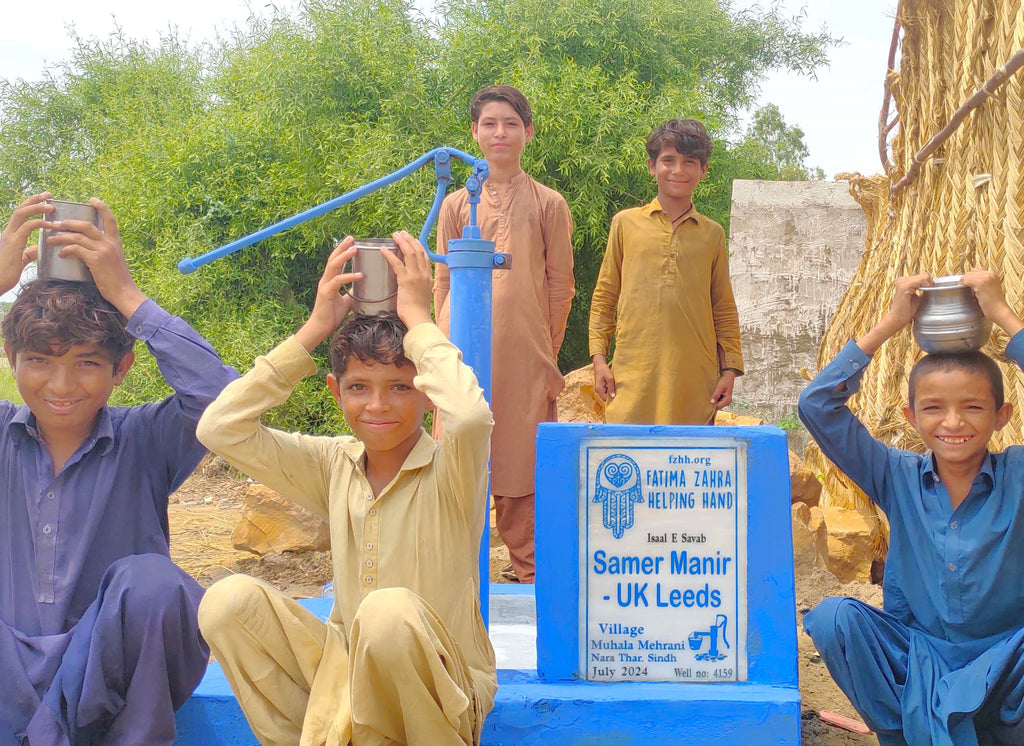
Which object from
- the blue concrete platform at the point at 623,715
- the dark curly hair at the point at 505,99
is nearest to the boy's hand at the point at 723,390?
the dark curly hair at the point at 505,99

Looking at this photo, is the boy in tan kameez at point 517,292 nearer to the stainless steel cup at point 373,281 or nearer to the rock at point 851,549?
the rock at point 851,549

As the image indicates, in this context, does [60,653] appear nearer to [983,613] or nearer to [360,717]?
[360,717]

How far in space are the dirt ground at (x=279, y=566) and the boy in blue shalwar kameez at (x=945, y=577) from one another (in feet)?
1.91

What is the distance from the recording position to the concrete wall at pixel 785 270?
7.35 metres

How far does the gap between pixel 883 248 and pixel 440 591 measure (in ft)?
10.9

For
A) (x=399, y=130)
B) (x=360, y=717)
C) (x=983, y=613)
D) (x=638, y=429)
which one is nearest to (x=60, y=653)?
(x=360, y=717)

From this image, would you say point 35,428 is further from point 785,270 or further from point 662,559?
point 785,270

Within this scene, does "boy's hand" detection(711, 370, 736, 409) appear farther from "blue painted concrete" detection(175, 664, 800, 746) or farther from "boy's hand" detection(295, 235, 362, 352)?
"boy's hand" detection(295, 235, 362, 352)

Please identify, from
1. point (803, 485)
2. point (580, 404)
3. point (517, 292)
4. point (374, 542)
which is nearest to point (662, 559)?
point (374, 542)

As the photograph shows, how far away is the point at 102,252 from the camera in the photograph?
2.55 meters

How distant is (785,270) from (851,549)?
332 cm

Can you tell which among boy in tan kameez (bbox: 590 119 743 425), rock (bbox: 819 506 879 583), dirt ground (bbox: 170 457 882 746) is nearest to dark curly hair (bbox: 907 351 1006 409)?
dirt ground (bbox: 170 457 882 746)

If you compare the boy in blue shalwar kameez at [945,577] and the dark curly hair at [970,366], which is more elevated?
the dark curly hair at [970,366]

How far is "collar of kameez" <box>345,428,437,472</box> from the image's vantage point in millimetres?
2400
